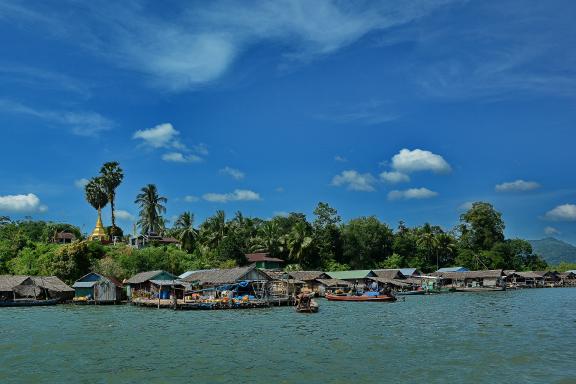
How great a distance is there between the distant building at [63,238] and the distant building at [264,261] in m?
30.7

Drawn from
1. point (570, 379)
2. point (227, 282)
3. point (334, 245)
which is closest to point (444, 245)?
point (334, 245)

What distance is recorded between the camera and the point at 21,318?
42.6 metres

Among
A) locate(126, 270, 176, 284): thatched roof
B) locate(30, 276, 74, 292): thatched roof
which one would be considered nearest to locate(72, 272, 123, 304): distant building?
locate(30, 276, 74, 292): thatched roof

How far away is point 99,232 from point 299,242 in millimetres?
30773

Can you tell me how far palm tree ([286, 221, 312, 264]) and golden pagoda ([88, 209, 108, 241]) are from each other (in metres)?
28.3

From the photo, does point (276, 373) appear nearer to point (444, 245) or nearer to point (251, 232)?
point (251, 232)

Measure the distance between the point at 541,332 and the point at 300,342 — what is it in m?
13.6

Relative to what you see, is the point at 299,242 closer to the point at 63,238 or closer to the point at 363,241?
the point at 363,241

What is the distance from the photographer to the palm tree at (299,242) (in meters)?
84.6

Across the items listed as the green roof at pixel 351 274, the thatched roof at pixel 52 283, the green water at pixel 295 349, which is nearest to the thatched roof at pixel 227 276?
the green water at pixel 295 349

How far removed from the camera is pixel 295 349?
24.9m

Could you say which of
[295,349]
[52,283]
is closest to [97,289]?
[52,283]

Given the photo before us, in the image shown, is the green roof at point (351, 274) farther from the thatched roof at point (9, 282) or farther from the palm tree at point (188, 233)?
the thatched roof at point (9, 282)

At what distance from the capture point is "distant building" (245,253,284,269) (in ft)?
259
